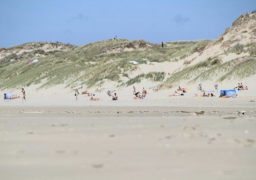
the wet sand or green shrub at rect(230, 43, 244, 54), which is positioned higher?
green shrub at rect(230, 43, 244, 54)

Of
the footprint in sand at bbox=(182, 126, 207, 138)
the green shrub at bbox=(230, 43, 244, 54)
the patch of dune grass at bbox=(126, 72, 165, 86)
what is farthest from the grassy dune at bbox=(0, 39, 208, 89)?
the footprint in sand at bbox=(182, 126, 207, 138)

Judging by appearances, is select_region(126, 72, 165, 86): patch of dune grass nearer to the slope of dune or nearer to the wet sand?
the slope of dune

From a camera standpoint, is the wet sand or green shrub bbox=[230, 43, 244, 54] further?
green shrub bbox=[230, 43, 244, 54]

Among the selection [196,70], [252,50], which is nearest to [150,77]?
[196,70]

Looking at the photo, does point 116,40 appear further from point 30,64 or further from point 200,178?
point 200,178

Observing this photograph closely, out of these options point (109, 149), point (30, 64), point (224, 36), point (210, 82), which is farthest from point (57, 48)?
point (109, 149)

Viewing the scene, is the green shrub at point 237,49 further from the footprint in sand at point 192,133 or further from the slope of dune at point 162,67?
the footprint in sand at point 192,133

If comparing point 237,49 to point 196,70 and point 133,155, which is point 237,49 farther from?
point 133,155

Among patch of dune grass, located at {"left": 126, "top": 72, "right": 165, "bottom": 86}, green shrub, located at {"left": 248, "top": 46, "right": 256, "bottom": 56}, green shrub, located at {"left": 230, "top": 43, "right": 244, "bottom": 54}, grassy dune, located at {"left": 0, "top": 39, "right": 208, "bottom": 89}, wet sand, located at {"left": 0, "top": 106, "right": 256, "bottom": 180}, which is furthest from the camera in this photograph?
grassy dune, located at {"left": 0, "top": 39, "right": 208, "bottom": 89}

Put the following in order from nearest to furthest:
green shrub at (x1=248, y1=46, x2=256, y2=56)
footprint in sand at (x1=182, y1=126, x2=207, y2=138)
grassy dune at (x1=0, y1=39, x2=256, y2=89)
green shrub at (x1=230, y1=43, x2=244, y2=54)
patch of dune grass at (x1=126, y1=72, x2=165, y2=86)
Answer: footprint in sand at (x1=182, y1=126, x2=207, y2=138) → grassy dune at (x1=0, y1=39, x2=256, y2=89) → green shrub at (x1=248, y1=46, x2=256, y2=56) → green shrub at (x1=230, y1=43, x2=244, y2=54) → patch of dune grass at (x1=126, y1=72, x2=165, y2=86)

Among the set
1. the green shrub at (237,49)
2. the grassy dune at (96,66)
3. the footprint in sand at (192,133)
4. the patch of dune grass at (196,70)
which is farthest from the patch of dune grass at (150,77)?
the footprint in sand at (192,133)

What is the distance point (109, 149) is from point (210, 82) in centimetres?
2017

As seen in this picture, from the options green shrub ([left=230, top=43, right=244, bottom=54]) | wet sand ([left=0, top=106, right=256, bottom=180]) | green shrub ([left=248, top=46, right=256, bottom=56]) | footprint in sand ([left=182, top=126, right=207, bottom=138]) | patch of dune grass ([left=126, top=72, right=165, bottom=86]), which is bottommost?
wet sand ([left=0, top=106, right=256, bottom=180])

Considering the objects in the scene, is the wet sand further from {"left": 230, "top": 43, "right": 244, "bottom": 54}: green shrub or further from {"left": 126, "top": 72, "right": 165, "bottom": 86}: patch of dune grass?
Answer: {"left": 126, "top": 72, "right": 165, "bottom": 86}: patch of dune grass
